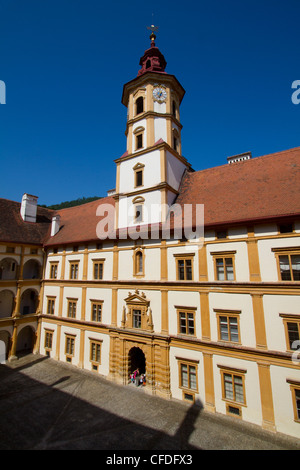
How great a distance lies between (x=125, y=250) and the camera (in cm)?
2095

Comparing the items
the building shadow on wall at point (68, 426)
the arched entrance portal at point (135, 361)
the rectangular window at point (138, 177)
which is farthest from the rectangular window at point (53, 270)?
the rectangular window at point (138, 177)

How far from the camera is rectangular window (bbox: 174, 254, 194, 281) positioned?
17.3 meters

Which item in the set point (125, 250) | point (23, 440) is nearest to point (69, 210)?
point (125, 250)

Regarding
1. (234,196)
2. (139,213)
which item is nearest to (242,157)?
(234,196)

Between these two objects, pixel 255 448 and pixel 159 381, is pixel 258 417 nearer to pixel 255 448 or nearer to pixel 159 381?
pixel 255 448

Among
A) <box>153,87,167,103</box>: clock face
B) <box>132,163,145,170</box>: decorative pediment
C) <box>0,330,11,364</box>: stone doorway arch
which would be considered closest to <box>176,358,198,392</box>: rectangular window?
<box>132,163,145,170</box>: decorative pediment

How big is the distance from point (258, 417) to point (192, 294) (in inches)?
309

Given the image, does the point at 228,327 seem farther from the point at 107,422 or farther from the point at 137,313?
the point at 107,422

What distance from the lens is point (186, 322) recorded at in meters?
16.8

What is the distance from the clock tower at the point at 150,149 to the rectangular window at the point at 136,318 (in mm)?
7652

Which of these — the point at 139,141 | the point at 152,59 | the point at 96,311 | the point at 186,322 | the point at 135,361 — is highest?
the point at 152,59

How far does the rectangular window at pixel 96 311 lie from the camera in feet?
70.7

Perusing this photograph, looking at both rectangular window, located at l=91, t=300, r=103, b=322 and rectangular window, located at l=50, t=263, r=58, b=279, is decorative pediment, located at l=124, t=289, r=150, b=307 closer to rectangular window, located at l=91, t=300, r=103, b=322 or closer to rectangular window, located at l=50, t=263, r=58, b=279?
rectangular window, located at l=91, t=300, r=103, b=322

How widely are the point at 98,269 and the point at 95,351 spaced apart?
24.4 feet
